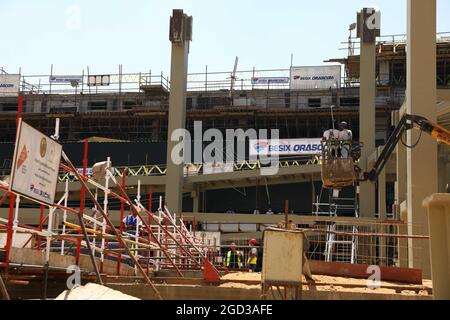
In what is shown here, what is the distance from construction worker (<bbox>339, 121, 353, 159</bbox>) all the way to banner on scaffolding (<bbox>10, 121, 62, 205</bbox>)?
12.7 metres


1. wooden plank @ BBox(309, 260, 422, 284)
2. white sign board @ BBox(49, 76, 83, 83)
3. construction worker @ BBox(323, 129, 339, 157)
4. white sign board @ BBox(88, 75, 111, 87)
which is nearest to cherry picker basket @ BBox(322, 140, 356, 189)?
construction worker @ BBox(323, 129, 339, 157)

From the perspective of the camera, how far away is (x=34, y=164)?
301 inches

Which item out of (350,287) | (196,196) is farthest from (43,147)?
(196,196)

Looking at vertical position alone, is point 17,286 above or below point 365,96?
below

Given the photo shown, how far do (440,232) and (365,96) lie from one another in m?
28.6

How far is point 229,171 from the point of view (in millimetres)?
37125

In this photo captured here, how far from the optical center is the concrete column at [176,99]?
34531mm

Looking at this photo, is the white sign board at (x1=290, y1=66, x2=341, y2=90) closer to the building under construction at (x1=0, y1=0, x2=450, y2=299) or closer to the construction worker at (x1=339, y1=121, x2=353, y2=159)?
the building under construction at (x1=0, y1=0, x2=450, y2=299)

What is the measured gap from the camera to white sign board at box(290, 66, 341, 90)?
48531 mm

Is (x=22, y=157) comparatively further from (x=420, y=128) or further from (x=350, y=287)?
(x=420, y=128)

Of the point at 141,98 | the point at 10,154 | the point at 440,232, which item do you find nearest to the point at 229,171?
the point at 141,98

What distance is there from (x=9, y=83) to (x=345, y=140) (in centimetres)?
4171

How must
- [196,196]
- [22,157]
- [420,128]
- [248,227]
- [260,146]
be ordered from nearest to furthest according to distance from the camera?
1. [22,157]
2. [420,128]
3. [248,227]
4. [196,196]
5. [260,146]
